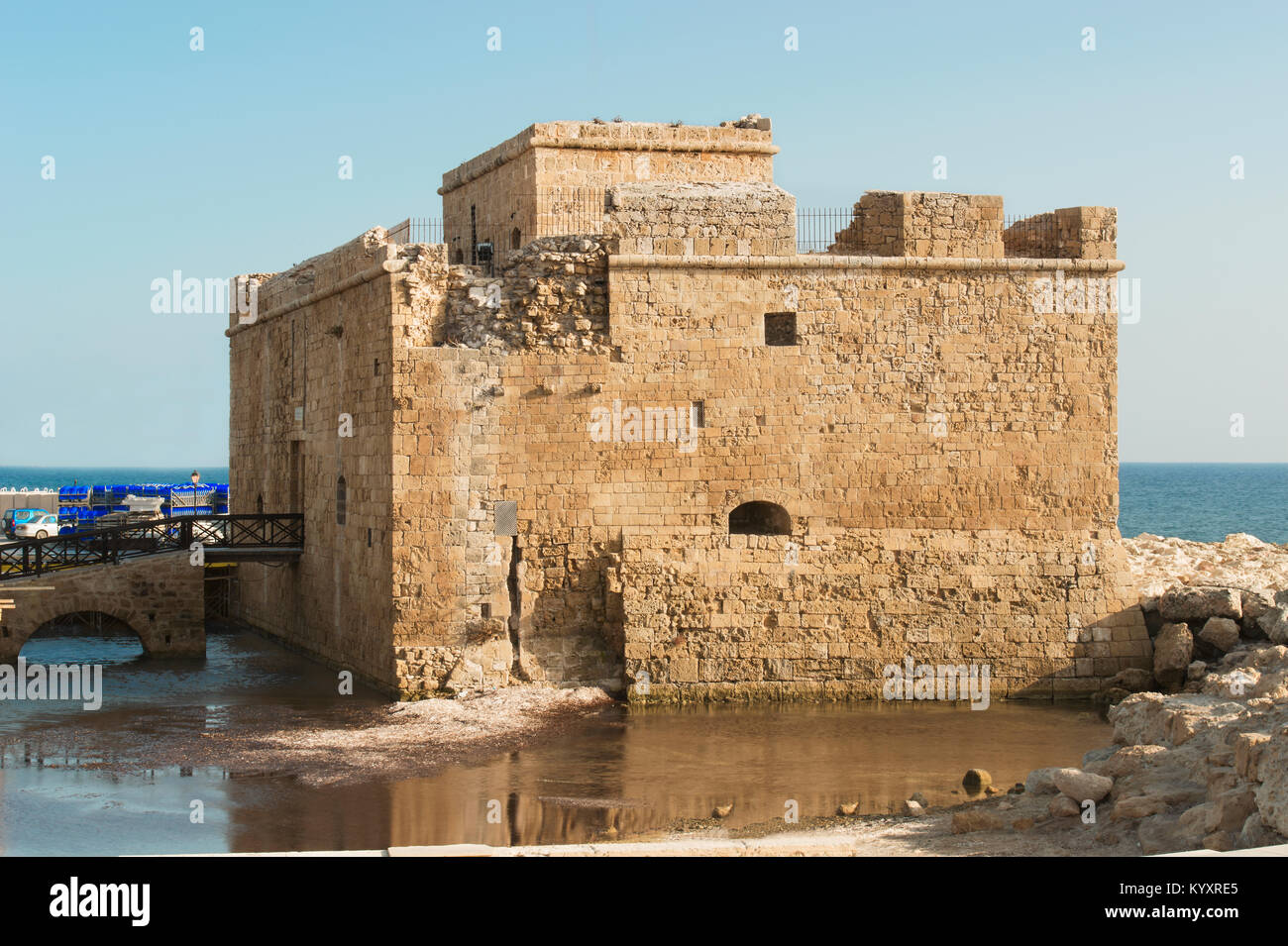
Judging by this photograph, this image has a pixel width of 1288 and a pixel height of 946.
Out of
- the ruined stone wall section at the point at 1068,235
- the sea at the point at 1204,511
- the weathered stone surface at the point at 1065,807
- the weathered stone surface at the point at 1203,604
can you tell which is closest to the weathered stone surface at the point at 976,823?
the weathered stone surface at the point at 1065,807

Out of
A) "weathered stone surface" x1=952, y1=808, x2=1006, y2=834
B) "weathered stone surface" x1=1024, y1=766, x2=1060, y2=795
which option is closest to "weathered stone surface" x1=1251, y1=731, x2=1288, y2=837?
"weathered stone surface" x1=952, y1=808, x2=1006, y2=834

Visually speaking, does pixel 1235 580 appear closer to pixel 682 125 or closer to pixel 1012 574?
pixel 1012 574

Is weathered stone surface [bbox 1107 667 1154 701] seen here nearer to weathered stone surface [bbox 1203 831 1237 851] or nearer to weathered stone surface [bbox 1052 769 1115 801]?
weathered stone surface [bbox 1052 769 1115 801]

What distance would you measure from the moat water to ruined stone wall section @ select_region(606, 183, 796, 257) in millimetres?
5483

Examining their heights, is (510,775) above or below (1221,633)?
below

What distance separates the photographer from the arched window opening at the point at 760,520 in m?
15.9

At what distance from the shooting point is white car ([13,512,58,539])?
109 ft

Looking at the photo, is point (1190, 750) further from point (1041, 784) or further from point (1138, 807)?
point (1138, 807)

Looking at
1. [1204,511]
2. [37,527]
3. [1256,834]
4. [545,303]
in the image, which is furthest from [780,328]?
[1204,511]

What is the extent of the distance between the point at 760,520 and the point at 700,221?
3767 mm

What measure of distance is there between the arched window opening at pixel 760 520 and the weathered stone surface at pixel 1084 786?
6.38 m

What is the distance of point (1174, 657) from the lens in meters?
15.3

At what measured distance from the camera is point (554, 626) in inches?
614
